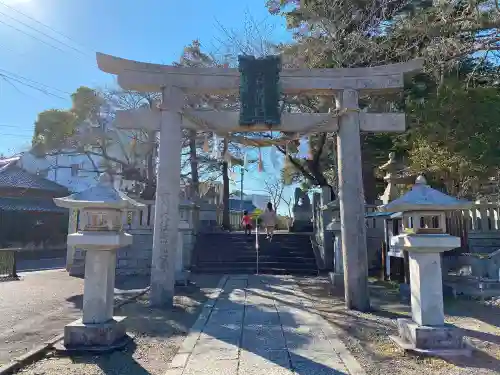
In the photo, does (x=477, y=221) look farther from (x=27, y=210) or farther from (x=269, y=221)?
(x=27, y=210)

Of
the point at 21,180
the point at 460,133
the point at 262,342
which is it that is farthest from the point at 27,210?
the point at 460,133

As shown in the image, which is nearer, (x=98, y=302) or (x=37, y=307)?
(x=98, y=302)

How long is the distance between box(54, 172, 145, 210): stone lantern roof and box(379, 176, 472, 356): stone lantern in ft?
13.3

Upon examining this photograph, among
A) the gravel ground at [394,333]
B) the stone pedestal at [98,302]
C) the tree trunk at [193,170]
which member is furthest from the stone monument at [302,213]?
the stone pedestal at [98,302]

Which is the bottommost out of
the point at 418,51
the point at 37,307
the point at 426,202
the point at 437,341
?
the point at 37,307

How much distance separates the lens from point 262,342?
5758 mm

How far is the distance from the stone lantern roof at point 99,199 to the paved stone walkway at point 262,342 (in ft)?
7.53

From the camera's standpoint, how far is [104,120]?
18203 mm

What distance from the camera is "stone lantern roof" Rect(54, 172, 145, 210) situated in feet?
19.0

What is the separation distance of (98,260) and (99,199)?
92 centimetres

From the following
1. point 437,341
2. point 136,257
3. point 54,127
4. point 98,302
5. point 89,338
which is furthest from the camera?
point 54,127

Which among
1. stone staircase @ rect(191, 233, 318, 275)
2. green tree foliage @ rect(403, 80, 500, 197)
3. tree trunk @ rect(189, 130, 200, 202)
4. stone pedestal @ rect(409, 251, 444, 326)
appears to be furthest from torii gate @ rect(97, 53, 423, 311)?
tree trunk @ rect(189, 130, 200, 202)

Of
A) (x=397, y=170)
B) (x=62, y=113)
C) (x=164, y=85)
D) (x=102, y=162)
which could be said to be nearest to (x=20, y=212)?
(x=102, y=162)

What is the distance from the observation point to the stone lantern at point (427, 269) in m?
5.20
